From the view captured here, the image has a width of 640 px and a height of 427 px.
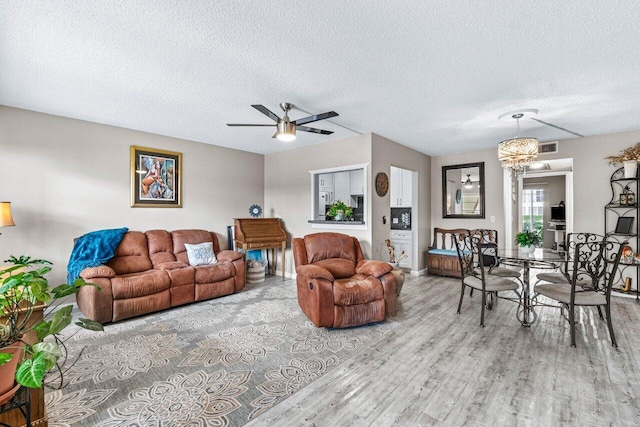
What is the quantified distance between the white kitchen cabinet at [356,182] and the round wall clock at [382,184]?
1.96 m

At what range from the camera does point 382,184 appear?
4871mm

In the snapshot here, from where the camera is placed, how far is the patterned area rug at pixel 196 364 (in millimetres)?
1906

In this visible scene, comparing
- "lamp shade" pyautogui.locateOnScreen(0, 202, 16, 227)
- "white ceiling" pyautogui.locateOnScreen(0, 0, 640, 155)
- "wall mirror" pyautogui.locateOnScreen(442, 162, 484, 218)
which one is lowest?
"lamp shade" pyautogui.locateOnScreen(0, 202, 16, 227)

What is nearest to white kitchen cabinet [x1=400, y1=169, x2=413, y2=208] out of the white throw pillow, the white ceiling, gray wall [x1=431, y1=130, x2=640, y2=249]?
the white ceiling

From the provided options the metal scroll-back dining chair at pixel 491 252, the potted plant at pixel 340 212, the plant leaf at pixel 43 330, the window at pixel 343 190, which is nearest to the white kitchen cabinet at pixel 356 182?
the window at pixel 343 190

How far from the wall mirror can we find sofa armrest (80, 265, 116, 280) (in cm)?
571

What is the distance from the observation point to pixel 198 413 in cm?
188

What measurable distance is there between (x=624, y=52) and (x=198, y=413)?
3.99 meters

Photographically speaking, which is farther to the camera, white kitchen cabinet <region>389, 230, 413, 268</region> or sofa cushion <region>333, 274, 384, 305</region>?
white kitchen cabinet <region>389, 230, 413, 268</region>

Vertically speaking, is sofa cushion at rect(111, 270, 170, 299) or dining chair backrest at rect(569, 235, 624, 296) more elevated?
dining chair backrest at rect(569, 235, 624, 296)

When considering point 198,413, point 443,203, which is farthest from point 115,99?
point 443,203

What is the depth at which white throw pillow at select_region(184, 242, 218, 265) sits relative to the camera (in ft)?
14.6

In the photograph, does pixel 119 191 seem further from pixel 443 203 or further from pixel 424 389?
pixel 443 203

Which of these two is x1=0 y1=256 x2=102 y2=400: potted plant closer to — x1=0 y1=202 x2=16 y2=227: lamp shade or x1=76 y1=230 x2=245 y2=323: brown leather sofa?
x1=76 y1=230 x2=245 y2=323: brown leather sofa
